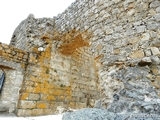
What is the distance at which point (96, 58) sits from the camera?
2.34 meters

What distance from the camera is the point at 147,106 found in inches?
53.9

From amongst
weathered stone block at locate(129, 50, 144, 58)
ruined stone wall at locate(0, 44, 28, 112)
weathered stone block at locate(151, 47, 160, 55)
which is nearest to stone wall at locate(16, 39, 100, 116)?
ruined stone wall at locate(0, 44, 28, 112)

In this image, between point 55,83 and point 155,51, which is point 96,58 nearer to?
point 155,51

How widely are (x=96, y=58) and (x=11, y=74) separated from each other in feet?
7.25

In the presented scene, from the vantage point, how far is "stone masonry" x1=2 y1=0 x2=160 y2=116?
1.66 metres

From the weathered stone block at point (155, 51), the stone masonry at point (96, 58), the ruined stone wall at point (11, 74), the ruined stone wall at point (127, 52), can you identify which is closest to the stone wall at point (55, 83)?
the stone masonry at point (96, 58)

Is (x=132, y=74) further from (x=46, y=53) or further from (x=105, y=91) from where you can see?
(x=46, y=53)

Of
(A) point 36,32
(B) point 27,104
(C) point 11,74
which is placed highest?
(A) point 36,32

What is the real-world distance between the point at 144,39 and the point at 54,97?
2.93m

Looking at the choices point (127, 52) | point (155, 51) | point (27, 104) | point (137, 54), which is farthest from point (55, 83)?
point (155, 51)

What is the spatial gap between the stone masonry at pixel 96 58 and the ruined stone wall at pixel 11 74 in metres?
0.13

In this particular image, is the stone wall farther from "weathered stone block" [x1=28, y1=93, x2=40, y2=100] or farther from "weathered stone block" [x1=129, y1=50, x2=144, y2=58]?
"weathered stone block" [x1=129, y1=50, x2=144, y2=58]

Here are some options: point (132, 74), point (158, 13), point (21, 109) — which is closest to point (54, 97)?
point (21, 109)

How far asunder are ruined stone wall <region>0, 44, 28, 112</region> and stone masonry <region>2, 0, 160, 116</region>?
0.13 metres
